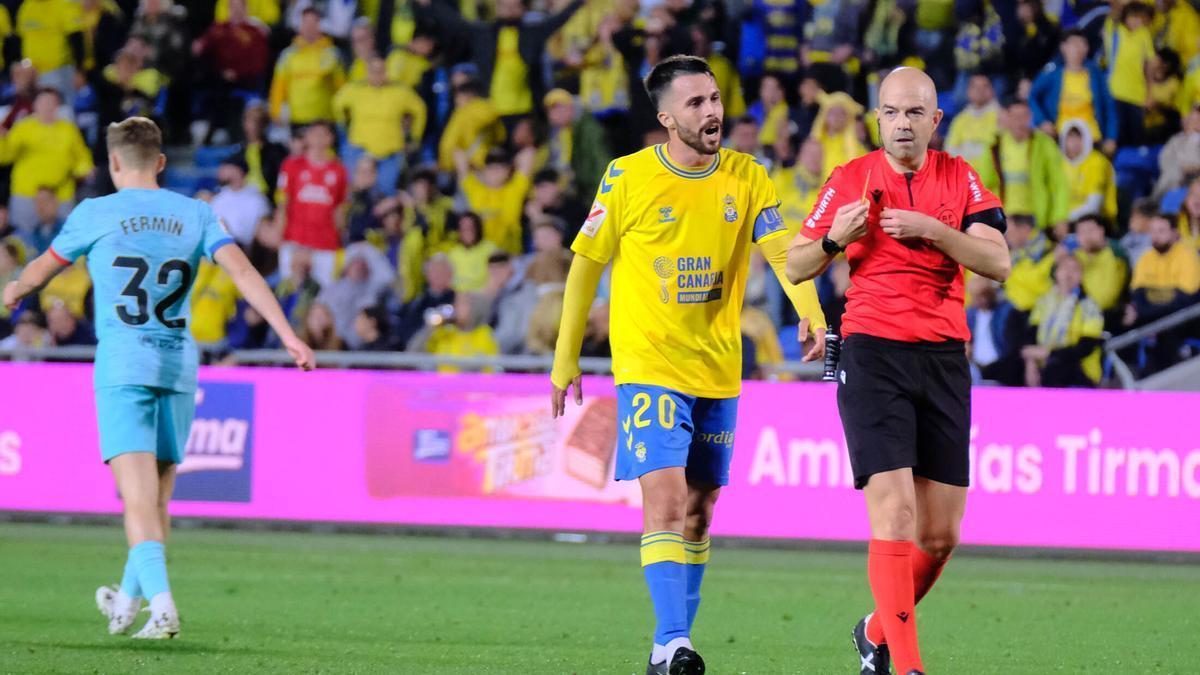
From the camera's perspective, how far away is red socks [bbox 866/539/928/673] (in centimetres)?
672

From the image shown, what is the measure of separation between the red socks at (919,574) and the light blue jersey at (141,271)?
11.6 ft

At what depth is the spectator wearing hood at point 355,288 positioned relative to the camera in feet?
60.0

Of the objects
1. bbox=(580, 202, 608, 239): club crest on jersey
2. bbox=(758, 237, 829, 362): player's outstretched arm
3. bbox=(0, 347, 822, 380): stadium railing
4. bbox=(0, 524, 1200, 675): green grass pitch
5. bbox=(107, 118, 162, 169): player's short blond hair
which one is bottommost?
bbox=(0, 524, 1200, 675): green grass pitch

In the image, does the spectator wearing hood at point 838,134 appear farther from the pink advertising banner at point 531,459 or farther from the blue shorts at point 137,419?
the blue shorts at point 137,419

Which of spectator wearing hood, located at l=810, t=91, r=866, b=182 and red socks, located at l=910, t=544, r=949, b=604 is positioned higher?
spectator wearing hood, located at l=810, t=91, r=866, b=182

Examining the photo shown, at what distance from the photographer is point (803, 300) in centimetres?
758

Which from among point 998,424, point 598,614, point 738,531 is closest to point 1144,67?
point 998,424

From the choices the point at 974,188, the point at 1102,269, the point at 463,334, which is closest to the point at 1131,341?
the point at 1102,269

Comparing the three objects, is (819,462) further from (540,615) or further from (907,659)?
(907,659)

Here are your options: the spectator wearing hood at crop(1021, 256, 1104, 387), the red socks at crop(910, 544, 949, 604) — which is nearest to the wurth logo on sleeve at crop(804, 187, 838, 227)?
the red socks at crop(910, 544, 949, 604)

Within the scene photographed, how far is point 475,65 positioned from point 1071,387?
25.2 ft

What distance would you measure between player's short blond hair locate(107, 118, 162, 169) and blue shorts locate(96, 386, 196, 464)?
42.0 inches

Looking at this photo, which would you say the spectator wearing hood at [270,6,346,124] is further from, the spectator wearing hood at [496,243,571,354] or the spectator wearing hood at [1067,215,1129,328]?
the spectator wearing hood at [1067,215,1129,328]

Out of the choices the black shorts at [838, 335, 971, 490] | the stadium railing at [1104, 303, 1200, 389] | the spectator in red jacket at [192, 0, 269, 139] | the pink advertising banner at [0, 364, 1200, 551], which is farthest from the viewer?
the spectator in red jacket at [192, 0, 269, 139]
